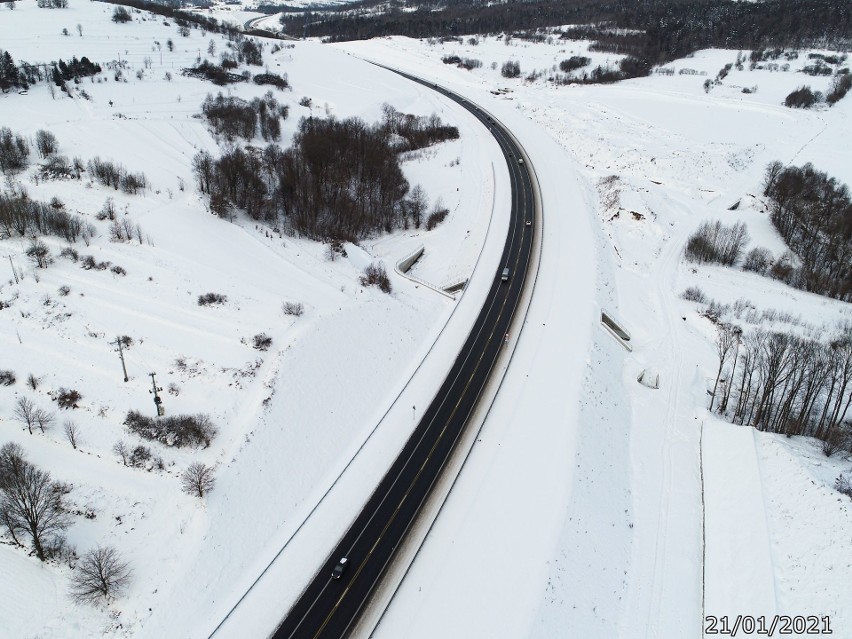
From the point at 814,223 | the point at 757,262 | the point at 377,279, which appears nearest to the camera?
the point at 377,279

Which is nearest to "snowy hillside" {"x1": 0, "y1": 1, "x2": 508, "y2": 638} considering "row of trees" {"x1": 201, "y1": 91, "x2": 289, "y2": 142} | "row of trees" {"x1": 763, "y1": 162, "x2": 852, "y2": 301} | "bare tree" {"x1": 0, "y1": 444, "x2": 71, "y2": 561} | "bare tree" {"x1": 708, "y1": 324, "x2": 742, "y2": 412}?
"bare tree" {"x1": 0, "y1": 444, "x2": 71, "y2": 561}

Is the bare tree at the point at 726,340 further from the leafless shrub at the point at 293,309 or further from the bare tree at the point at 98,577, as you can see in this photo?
the bare tree at the point at 98,577

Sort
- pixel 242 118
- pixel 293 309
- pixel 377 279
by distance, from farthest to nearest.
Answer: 1. pixel 242 118
2. pixel 377 279
3. pixel 293 309

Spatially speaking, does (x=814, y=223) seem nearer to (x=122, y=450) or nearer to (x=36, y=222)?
(x=122, y=450)

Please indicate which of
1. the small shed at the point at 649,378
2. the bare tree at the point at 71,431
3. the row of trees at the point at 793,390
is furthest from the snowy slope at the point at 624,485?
the bare tree at the point at 71,431

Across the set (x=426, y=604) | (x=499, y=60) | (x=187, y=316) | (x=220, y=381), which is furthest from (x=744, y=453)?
(x=499, y=60)

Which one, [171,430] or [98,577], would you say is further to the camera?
[171,430]

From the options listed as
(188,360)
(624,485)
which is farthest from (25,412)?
(624,485)

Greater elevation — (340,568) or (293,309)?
(293,309)

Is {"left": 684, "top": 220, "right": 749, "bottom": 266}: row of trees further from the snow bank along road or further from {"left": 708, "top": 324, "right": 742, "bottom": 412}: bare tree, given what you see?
the snow bank along road
